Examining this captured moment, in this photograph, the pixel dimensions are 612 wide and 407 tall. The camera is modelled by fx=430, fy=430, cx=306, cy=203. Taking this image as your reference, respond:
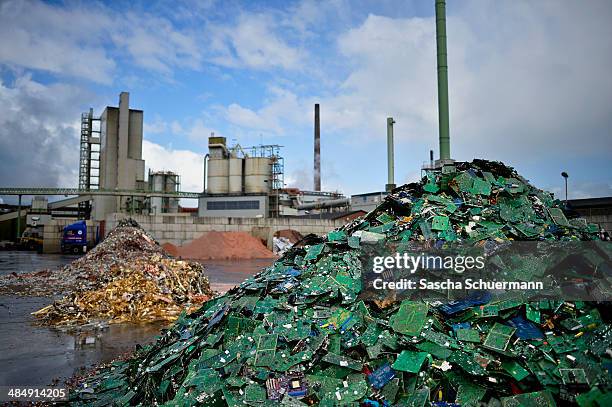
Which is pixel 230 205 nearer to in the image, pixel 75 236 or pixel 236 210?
pixel 236 210

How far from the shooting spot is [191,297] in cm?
955

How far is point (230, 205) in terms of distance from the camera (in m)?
44.1

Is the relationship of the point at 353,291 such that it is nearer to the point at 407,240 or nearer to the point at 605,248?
the point at 407,240

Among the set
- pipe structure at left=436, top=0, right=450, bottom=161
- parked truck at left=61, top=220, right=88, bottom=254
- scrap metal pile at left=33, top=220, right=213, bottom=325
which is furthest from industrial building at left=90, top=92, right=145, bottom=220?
pipe structure at left=436, top=0, right=450, bottom=161

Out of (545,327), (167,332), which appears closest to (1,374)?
(167,332)

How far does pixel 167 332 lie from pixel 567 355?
396 centimetres

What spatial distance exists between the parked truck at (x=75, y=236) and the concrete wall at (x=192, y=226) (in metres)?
1.51

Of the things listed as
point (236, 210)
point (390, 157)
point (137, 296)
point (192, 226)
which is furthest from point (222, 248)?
point (236, 210)

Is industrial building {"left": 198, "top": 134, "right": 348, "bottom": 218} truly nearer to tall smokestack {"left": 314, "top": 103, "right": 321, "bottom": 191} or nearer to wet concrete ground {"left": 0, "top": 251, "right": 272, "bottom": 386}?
tall smokestack {"left": 314, "top": 103, "right": 321, "bottom": 191}

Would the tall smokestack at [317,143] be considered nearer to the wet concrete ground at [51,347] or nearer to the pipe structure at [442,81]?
the pipe structure at [442,81]

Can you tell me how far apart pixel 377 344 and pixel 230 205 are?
41.5m

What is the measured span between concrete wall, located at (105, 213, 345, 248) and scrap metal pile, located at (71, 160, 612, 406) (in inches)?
908

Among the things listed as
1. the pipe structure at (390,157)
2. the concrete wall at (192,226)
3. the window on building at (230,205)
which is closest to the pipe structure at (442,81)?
the concrete wall at (192,226)

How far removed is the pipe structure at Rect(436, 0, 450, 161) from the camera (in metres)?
15.9
